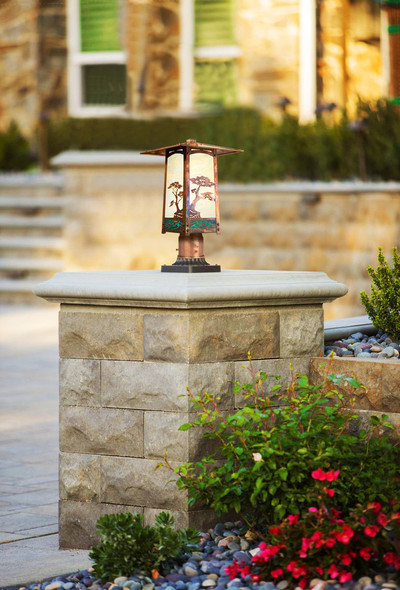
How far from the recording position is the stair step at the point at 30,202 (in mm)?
14969

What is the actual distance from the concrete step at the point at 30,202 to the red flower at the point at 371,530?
1145cm

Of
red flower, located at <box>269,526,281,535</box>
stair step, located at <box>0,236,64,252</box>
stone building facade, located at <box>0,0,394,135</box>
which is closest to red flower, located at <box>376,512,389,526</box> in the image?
red flower, located at <box>269,526,281,535</box>

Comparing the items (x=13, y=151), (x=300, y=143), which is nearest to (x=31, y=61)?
(x=13, y=151)

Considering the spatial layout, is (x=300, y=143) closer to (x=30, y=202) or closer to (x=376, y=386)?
(x=30, y=202)

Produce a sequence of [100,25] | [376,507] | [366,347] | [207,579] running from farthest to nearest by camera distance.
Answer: [100,25], [366,347], [207,579], [376,507]

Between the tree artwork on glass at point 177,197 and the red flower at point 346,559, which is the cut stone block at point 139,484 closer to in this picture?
the red flower at point 346,559

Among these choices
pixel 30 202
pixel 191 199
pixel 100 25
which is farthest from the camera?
pixel 100 25

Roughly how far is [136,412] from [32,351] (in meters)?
6.72

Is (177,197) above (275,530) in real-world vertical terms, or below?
above

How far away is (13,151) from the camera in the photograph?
648 inches

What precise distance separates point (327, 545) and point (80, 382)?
4.87 feet

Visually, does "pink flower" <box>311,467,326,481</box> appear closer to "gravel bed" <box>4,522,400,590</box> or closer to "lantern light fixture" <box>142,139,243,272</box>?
"gravel bed" <box>4,522,400,590</box>

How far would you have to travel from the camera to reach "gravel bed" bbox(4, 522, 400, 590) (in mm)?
3744

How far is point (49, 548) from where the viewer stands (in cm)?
475
